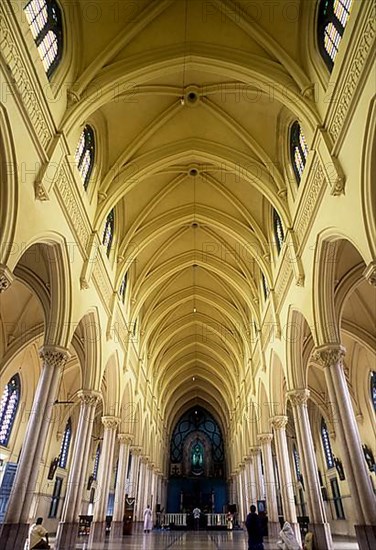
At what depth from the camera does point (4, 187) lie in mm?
8352

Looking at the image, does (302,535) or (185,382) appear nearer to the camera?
(302,535)

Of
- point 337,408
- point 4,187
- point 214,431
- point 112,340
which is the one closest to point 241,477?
point 214,431

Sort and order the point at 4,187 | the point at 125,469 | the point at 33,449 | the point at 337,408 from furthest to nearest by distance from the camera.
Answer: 1. the point at 125,469
2. the point at 337,408
3. the point at 33,449
4. the point at 4,187

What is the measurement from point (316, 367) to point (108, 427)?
1217cm

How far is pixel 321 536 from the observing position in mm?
11023

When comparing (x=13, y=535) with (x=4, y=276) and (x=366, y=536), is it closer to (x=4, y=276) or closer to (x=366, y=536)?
(x=4, y=276)

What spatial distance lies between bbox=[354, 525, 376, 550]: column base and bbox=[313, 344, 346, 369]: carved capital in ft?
12.4

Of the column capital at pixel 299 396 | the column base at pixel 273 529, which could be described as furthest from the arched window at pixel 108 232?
the column base at pixel 273 529

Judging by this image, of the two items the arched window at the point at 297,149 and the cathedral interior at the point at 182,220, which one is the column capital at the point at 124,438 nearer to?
the cathedral interior at the point at 182,220

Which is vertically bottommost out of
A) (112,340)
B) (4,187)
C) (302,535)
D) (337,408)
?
(302,535)

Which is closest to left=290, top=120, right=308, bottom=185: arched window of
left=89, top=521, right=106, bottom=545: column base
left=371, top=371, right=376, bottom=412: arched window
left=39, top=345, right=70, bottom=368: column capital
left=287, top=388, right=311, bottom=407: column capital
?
left=287, top=388, right=311, bottom=407: column capital

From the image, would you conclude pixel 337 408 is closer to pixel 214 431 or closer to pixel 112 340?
pixel 112 340

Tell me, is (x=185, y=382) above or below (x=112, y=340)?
above

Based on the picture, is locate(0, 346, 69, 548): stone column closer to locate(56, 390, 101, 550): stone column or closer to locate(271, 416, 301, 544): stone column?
locate(56, 390, 101, 550): stone column
